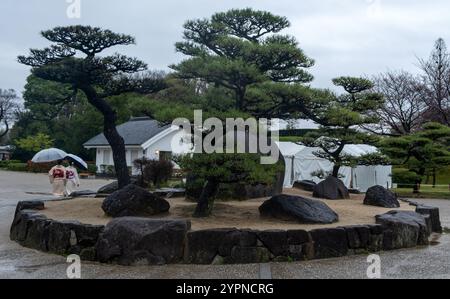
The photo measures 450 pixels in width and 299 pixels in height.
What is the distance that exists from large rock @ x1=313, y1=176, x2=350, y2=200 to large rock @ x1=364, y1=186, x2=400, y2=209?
4.61ft

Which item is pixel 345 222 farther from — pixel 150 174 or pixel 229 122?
pixel 150 174

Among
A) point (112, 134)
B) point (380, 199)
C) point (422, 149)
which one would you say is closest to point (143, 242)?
point (112, 134)

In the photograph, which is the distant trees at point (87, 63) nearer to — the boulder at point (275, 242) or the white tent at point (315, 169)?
the boulder at point (275, 242)

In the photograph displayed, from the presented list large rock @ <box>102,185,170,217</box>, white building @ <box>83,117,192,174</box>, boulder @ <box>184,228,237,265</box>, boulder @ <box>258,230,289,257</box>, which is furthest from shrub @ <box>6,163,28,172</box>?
boulder @ <box>258,230,289,257</box>

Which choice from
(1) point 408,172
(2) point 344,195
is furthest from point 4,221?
(1) point 408,172

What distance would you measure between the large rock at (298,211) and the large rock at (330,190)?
4.28 meters

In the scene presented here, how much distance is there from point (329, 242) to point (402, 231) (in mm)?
1537

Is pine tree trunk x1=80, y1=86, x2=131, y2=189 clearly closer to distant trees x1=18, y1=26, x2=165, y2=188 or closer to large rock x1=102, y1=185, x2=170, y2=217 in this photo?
distant trees x1=18, y1=26, x2=165, y2=188

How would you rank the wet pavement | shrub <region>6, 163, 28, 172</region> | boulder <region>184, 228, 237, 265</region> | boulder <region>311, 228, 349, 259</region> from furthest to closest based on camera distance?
1. shrub <region>6, 163, 28, 172</region>
2. boulder <region>311, 228, 349, 259</region>
3. boulder <region>184, 228, 237, 265</region>
4. the wet pavement

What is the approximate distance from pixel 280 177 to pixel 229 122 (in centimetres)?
463

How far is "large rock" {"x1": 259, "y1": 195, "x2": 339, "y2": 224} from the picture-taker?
8773mm

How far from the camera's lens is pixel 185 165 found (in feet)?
27.4

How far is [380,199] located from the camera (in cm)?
1202

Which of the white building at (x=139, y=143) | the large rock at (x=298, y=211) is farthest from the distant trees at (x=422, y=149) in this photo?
the white building at (x=139, y=143)
